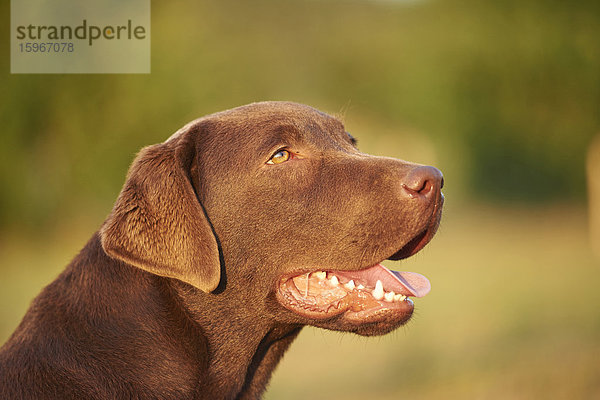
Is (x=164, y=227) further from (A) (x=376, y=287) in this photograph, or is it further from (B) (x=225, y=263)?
(A) (x=376, y=287)

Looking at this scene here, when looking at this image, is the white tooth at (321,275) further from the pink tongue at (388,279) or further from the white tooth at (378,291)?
the white tooth at (378,291)

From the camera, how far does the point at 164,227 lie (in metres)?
2.98

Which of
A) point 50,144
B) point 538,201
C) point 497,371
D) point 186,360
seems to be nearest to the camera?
point 186,360

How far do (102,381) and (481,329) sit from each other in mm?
8179

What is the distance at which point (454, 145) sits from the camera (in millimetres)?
20094

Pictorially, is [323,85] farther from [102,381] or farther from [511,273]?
[102,381]

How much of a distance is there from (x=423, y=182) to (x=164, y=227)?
121 centimetres

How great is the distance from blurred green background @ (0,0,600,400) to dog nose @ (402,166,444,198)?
13.3 ft

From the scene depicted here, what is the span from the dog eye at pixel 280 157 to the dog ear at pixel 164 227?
1.37ft

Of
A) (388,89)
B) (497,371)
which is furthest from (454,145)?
(497,371)

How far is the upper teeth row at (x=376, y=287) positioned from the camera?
306cm

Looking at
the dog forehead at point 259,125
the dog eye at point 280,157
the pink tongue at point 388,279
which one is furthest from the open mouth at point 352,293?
the dog forehead at point 259,125

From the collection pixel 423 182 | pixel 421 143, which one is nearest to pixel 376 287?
pixel 423 182

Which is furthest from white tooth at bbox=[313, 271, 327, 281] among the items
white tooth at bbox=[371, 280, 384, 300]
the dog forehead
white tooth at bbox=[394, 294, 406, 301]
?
the dog forehead
